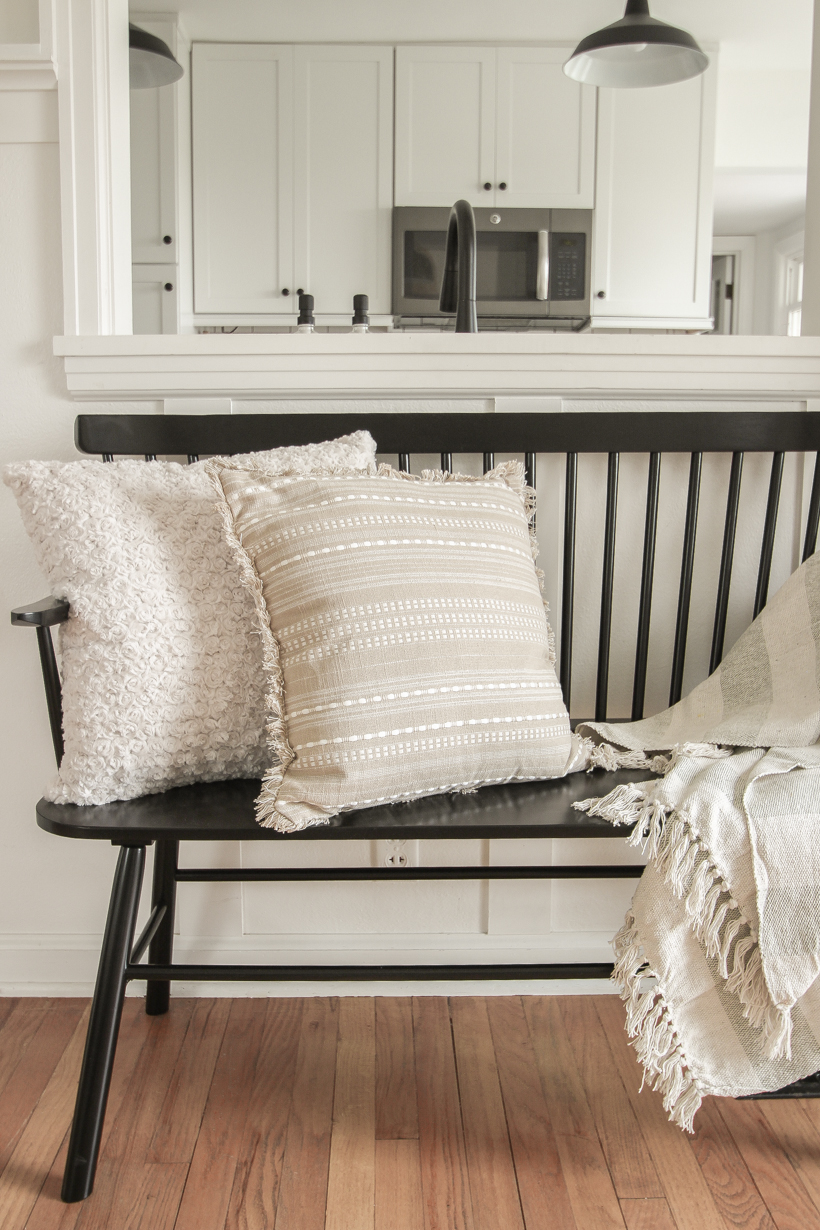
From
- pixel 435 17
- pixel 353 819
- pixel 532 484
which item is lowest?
pixel 353 819

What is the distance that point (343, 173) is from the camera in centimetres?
325

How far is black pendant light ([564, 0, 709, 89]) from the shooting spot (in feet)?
7.22

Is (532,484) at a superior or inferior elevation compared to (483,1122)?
superior

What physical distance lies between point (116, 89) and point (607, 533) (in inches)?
39.5

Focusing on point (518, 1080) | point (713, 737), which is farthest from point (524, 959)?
point (713, 737)

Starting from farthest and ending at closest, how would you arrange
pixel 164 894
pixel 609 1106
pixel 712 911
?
pixel 164 894 < pixel 609 1106 < pixel 712 911

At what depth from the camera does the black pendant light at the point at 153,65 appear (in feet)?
7.07

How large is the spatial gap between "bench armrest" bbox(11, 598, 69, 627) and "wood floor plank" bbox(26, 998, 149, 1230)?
61 cm

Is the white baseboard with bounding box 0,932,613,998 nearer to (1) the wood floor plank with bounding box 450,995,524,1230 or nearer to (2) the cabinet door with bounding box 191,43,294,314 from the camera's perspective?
(1) the wood floor plank with bounding box 450,995,524,1230

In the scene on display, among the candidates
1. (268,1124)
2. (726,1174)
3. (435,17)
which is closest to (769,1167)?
(726,1174)

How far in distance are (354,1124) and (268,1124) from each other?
4.2 inches

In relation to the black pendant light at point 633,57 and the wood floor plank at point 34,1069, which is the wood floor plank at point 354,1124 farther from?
the black pendant light at point 633,57

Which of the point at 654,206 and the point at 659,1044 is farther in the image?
the point at 654,206

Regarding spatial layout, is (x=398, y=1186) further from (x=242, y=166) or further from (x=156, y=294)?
(x=242, y=166)
